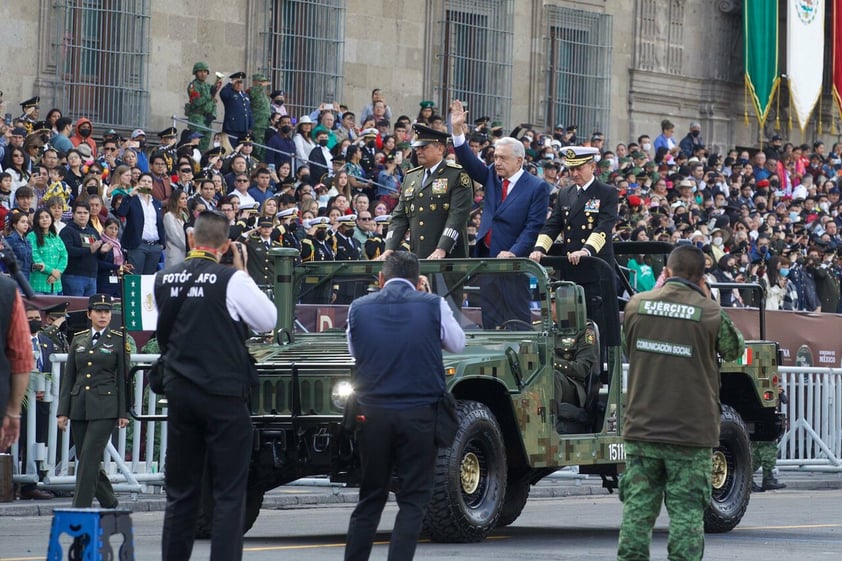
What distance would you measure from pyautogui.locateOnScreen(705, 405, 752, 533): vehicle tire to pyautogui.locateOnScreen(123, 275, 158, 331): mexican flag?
15.5ft

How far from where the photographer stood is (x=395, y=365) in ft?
32.6

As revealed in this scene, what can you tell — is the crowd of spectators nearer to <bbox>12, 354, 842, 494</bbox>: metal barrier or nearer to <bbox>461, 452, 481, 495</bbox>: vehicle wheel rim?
<bbox>12, 354, 842, 494</bbox>: metal barrier

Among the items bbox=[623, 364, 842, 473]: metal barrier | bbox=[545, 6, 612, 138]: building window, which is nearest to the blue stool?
bbox=[623, 364, 842, 473]: metal barrier

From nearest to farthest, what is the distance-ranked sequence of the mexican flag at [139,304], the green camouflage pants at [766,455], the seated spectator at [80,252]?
1. the mexican flag at [139,304]
2. the green camouflage pants at [766,455]
3. the seated spectator at [80,252]

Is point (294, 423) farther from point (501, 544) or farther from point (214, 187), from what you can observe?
point (214, 187)

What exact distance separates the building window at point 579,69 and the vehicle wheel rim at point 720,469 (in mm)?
23857

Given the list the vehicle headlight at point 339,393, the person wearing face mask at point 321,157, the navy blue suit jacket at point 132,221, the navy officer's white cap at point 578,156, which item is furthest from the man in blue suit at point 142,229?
the vehicle headlight at point 339,393

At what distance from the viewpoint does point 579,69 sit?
39062 millimetres

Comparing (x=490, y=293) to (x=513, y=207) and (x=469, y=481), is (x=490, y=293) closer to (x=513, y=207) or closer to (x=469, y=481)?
(x=513, y=207)

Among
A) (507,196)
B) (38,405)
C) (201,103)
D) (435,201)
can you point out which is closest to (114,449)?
(38,405)

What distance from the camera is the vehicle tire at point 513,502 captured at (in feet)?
46.6

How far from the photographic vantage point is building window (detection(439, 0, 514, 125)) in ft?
118

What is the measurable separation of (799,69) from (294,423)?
1234 inches

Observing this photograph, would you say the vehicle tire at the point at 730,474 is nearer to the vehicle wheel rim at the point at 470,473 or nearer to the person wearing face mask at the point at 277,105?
the vehicle wheel rim at the point at 470,473
